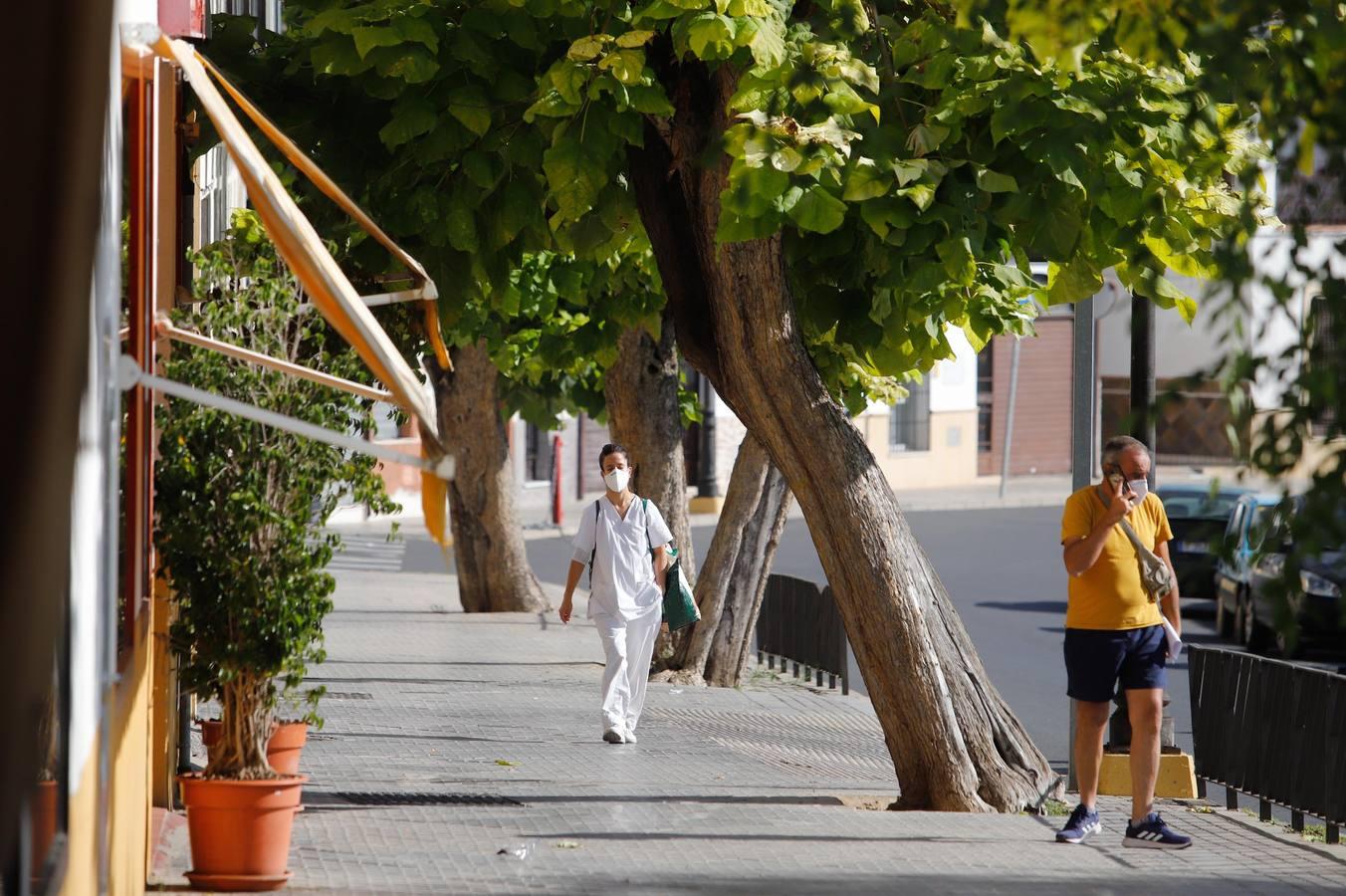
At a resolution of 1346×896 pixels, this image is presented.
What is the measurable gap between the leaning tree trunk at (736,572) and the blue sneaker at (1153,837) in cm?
671

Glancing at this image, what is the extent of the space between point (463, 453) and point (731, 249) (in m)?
11.0

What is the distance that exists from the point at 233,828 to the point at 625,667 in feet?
16.8

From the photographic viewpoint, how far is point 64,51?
248 cm

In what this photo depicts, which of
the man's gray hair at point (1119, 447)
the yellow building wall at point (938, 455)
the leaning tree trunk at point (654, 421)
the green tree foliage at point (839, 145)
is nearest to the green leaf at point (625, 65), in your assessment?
the green tree foliage at point (839, 145)

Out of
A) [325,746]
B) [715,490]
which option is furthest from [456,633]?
[715,490]

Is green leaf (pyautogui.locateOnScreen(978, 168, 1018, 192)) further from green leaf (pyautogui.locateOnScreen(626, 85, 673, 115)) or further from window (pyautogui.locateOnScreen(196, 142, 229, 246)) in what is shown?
window (pyautogui.locateOnScreen(196, 142, 229, 246))

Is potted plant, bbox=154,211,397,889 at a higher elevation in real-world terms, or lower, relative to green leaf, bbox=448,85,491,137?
lower

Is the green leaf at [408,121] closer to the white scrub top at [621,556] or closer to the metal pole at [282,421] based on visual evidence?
the metal pole at [282,421]

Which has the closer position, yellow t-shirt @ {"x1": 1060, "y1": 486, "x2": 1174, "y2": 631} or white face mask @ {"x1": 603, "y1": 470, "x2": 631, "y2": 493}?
→ yellow t-shirt @ {"x1": 1060, "y1": 486, "x2": 1174, "y2": 631}

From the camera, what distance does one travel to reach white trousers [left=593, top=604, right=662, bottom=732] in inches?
485

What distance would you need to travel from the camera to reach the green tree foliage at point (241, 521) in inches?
289

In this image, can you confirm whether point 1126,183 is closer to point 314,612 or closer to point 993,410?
point 314,612

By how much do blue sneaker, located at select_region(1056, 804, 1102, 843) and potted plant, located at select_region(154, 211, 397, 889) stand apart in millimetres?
3634

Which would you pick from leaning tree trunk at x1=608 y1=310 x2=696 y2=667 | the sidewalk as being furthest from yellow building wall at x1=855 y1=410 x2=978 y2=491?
the sidewalk
